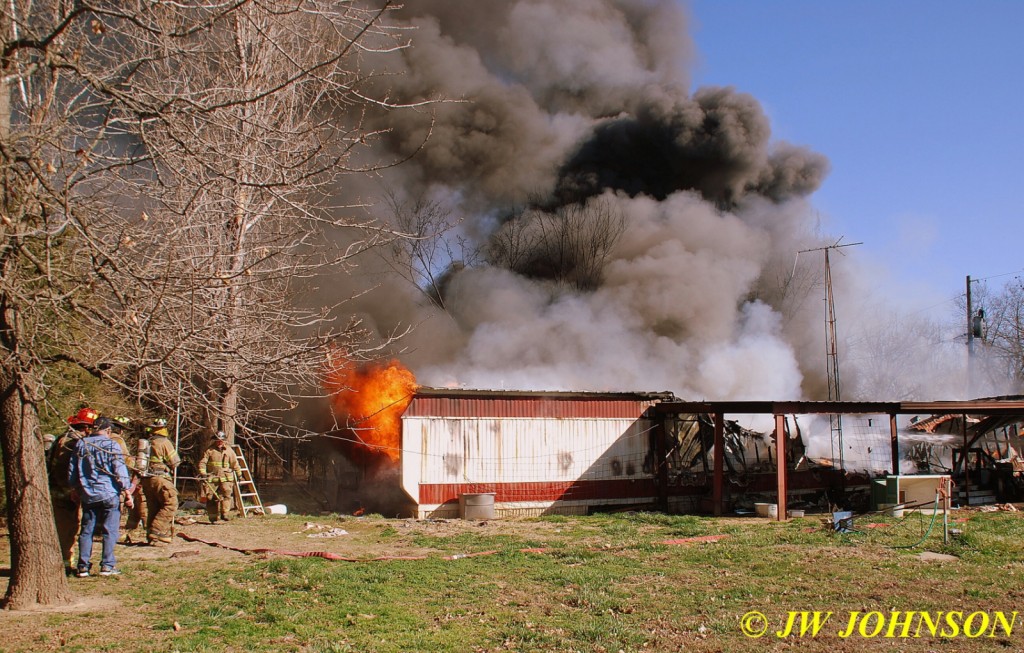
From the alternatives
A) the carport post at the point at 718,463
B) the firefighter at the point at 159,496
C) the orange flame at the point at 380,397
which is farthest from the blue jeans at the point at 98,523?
the carport post at the point at 718,463

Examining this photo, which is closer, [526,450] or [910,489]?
[910,489]

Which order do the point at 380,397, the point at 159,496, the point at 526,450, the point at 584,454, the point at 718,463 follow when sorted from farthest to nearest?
the point at 584,454
the point at 526,450
the point at 380,397
the point at 718,463
the point at 159,496

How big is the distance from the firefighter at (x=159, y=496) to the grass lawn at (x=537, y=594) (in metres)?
0.42

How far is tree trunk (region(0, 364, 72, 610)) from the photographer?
21.7 feet

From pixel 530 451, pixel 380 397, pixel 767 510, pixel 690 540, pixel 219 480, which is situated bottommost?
pixel 767 510

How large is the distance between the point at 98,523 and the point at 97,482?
0.57m

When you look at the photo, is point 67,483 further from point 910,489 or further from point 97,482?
point 910,489

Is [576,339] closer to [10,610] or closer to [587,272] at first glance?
[587,272]

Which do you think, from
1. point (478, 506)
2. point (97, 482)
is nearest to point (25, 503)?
point (97, 482)

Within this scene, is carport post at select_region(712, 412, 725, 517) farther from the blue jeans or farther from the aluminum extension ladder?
the blue jeans

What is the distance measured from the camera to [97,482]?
8.19m

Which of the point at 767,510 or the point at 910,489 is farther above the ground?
the point at 910,489

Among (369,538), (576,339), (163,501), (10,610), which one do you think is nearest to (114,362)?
(10,610)

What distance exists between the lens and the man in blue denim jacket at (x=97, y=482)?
26.6ft
